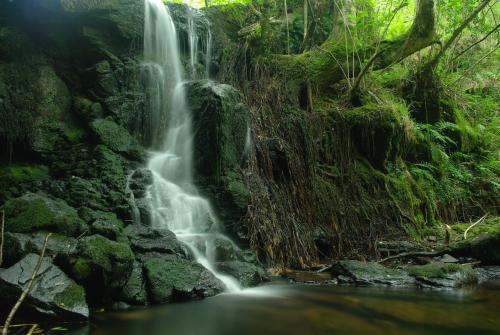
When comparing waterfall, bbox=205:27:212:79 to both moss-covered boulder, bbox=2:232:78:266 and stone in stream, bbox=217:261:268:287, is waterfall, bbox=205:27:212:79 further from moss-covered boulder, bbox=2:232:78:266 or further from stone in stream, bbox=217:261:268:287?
moss-covered boulder, bbox=2:232:78:266

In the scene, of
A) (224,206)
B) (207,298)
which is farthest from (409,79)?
(207,298)

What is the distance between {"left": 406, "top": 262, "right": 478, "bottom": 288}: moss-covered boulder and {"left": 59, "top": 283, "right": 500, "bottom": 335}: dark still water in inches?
12.3

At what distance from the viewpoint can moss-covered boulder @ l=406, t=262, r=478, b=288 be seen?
15.1 feet

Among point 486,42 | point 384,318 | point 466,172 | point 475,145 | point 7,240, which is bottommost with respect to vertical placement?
point 384,318

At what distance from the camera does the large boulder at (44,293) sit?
2902 millimetres

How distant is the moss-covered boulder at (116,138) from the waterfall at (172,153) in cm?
29

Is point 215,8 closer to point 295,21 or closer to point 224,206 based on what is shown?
point 295,21

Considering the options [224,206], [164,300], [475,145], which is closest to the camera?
[164,300]

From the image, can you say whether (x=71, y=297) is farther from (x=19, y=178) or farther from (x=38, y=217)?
(x=19, y=178)

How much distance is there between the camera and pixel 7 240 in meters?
3.22

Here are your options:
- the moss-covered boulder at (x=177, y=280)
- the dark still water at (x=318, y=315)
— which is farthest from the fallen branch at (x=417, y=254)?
the moss-covered boulder at (x=177, y=280)

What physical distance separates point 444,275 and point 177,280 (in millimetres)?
3306

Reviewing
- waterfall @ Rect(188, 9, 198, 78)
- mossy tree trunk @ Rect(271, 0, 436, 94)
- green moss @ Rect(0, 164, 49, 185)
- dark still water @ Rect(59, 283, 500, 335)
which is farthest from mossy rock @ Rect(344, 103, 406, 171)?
green moss @ Rect(0, 164, 49, 185)

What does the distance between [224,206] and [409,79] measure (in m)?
6.82
